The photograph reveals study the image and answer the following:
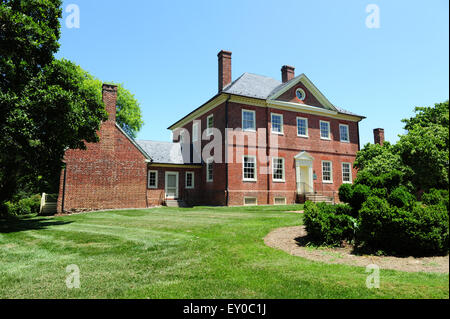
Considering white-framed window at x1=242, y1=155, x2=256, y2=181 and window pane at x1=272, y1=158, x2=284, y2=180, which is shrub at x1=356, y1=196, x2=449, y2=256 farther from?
window pane at x1=272, y1=158, x2=284, y2=180

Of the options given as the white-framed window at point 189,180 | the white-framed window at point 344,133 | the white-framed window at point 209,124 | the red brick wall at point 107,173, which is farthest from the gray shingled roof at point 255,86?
the red brick wall at point 107,173

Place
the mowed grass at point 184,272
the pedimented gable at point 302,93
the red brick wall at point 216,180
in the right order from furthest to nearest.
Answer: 1. the pedimented gable at point 302,93
2. the red brick wall at point 216,180
3. the mowed grass at point 184,272

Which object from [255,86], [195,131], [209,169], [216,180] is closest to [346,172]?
[255,86]

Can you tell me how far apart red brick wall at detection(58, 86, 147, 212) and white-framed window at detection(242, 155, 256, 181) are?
23.4ft

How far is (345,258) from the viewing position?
5863mm

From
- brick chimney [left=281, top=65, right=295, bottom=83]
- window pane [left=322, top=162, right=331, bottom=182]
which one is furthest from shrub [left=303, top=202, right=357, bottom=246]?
brick chimney [left=281, top=65, right=295, bottom=83]

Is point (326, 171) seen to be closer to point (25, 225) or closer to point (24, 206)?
point (25, 225)

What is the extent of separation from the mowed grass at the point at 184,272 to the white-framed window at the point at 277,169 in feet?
46.0

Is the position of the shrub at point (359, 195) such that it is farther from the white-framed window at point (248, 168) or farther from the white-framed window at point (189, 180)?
the white-framed window at point (189, 180)

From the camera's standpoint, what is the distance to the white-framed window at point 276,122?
2269 cm
